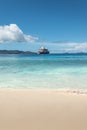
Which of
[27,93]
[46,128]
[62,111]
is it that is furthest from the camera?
[27,93]

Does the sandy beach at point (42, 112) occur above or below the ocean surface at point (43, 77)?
above

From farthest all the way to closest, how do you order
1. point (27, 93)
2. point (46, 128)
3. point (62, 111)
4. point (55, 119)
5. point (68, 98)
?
point (27, 93), point (68, 98), point (62, 111), point (55, 119), point (46, 128)

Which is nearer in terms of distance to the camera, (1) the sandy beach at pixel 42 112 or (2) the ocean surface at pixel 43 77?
(1) the sandy beach at pixel 42 112

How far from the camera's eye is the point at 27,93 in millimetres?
6781

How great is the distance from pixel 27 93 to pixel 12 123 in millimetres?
2435

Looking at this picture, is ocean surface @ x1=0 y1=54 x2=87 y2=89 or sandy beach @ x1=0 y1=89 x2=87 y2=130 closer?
sandy beach @ x1=0 y1=89 x2=87 y2=130

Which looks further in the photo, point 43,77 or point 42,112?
point 43,77

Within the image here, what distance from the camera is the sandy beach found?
14.0 feet

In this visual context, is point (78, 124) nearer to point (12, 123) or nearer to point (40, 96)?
point (12, 123)

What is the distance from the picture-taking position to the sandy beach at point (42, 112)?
4.27 meters

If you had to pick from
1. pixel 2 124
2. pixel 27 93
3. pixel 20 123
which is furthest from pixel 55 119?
pixel 27 93

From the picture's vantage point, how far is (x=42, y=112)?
4.93m

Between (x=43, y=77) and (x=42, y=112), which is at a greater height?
(x=42, y=112)

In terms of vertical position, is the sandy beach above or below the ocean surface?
above
